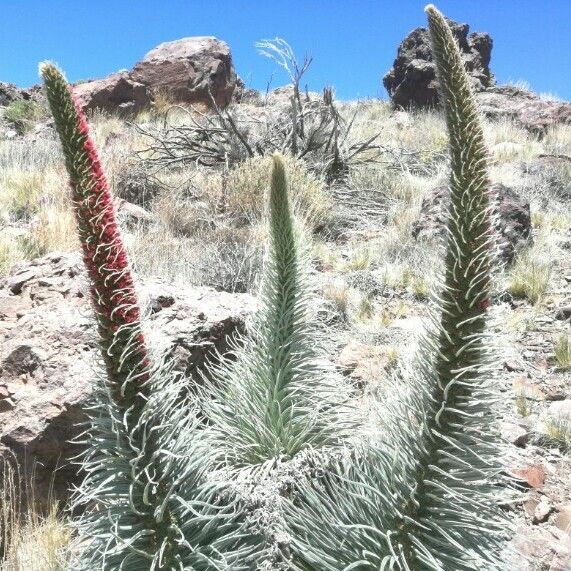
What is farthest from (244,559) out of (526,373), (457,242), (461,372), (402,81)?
(402,81)

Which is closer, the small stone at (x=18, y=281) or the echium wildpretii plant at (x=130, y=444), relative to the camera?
the echium wildpretii plant at (x=130, y=444)

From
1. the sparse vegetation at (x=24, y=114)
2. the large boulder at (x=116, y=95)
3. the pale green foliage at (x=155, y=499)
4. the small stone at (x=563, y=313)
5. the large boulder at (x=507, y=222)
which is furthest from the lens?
the large boulder at (x=116, y=95)

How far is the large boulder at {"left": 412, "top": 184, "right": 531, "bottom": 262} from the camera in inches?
240

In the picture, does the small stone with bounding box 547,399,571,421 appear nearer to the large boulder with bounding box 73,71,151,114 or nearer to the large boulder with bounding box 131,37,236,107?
the large boulder with bounding box 73,71,151,114

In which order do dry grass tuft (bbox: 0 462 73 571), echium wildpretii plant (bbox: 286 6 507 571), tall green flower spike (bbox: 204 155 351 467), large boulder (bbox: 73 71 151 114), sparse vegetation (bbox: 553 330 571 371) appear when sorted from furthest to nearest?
large boulder (bbox: 73 71 151 114) → sparse vegetation (bbox: 553 330 571 371) → dry grass tuft (bbox: 0 462 73 571) → tall green flower spike (bbox: 204 155 351 467) → echium wildpretii plant (bbox: 286 6 507 571)

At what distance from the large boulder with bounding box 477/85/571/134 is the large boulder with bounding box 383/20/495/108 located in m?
0.78

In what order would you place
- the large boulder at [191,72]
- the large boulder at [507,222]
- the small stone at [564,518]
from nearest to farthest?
the small stone at [564,518], the large boulder at [507,222], the large boulder at [191,72]

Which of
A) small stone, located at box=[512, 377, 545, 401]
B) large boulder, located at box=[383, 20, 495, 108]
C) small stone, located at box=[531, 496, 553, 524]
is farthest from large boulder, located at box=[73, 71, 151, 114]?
small stone, located at box=[531, 496, 553, 524]

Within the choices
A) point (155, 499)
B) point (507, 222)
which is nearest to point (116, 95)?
point (507, 222)

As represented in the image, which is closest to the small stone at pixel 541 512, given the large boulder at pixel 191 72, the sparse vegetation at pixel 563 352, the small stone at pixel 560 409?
the small stone at pixel 560 409

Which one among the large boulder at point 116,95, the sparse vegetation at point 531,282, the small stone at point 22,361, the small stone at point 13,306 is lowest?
the small stone at point 22,361

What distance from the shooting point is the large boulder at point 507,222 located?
6102 millimetres

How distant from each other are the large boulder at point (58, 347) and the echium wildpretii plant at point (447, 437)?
4.19 ft

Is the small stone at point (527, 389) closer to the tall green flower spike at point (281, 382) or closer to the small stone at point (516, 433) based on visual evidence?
the small stone at point (516, 433)
